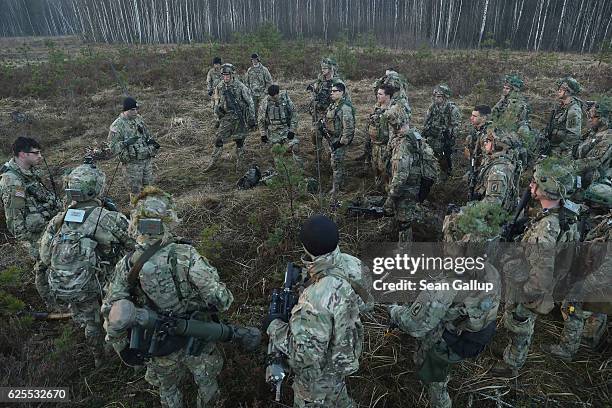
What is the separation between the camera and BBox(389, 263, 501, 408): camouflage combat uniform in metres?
2.66

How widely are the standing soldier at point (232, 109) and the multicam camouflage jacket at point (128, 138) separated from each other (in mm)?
1961

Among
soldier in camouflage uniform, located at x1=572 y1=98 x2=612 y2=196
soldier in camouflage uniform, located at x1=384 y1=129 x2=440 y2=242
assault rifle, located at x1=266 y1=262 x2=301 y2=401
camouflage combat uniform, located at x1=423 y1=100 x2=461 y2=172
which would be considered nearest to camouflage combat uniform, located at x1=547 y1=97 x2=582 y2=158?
soldier in camouflage uniform, located at x1=572 y1=98 x2=612 y2=196

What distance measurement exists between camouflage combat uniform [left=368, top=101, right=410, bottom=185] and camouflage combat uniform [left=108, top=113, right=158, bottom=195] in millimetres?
3745

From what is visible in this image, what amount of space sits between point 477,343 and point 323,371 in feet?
3.77

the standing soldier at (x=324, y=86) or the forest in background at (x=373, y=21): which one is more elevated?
the forest in background at (x=373, y=21)

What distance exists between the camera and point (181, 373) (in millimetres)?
3242

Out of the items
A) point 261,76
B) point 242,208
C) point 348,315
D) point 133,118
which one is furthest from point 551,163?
point 261,76

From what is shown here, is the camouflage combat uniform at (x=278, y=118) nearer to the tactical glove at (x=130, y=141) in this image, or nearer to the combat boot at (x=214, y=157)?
the combat boot at (x=214, y=157)

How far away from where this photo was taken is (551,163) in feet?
10.9

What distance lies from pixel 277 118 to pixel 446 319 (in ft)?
18.6

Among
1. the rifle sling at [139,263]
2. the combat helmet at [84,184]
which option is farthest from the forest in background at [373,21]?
the rifle sling at [139,263]

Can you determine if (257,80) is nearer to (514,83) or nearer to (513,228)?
(514,83)

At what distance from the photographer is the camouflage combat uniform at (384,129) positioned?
17.6 feet

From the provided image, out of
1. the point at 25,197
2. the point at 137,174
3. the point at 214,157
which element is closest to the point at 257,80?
the point at 214,157
